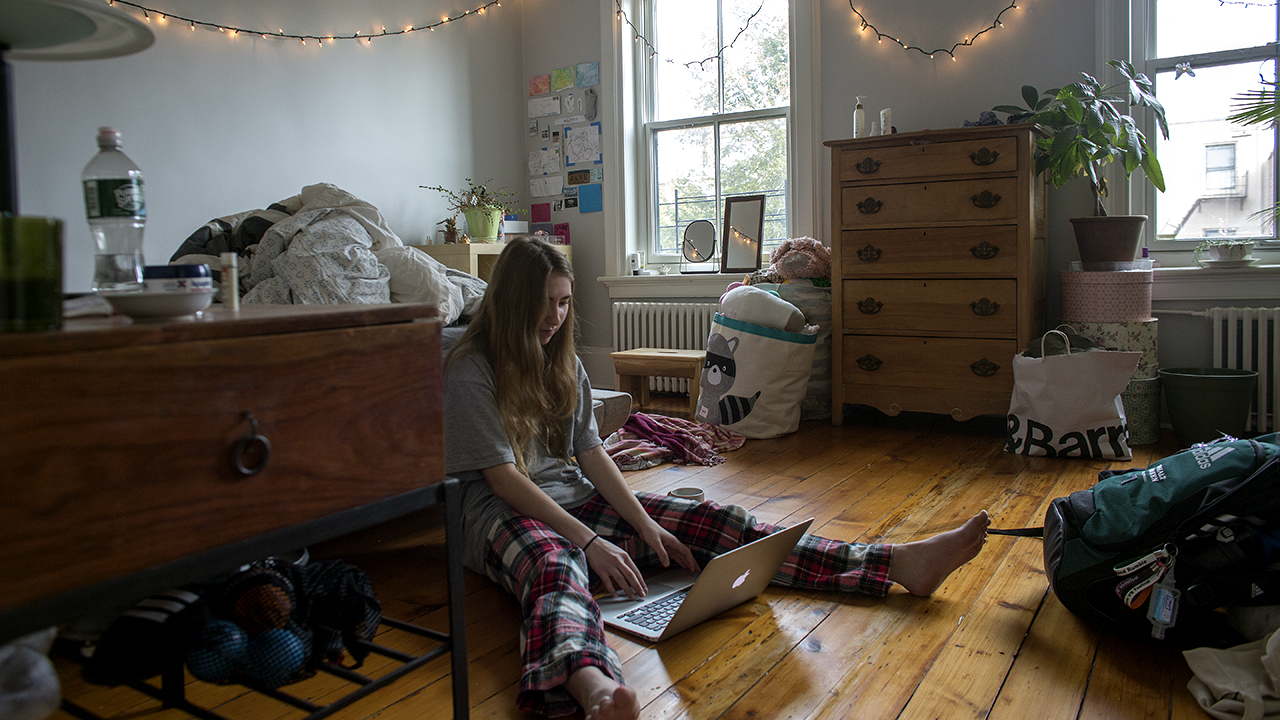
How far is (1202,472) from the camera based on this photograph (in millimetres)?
1439

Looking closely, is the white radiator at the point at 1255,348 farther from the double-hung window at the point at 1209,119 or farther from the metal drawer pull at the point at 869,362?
the metal drawer pull at the point at 869,362

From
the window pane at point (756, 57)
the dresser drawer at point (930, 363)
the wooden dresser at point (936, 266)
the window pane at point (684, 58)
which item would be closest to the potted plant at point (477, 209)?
the window pane at point (684, 58)

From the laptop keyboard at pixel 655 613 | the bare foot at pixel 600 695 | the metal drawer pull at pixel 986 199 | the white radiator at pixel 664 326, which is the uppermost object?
the metal drawer pull at pixel 986 199

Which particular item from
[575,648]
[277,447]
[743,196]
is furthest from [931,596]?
[743,196]

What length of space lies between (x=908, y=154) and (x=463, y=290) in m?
1.80

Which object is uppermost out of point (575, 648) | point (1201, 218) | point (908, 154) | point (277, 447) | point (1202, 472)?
point (908, 154)

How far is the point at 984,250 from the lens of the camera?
3.18 m

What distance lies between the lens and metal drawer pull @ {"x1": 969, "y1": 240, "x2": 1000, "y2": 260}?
317 cm

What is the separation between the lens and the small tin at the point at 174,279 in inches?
29.1

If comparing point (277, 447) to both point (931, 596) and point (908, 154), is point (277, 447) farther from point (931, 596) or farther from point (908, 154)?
point (908, 154)

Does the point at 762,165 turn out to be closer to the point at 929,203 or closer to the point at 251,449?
the point at 929,203

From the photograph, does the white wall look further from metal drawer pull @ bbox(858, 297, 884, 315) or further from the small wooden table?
metal drawer pull @ bbox(858, 297, 884, 315)

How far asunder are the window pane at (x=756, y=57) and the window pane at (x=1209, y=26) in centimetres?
160

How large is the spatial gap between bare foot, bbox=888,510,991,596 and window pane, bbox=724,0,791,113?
121 inches
